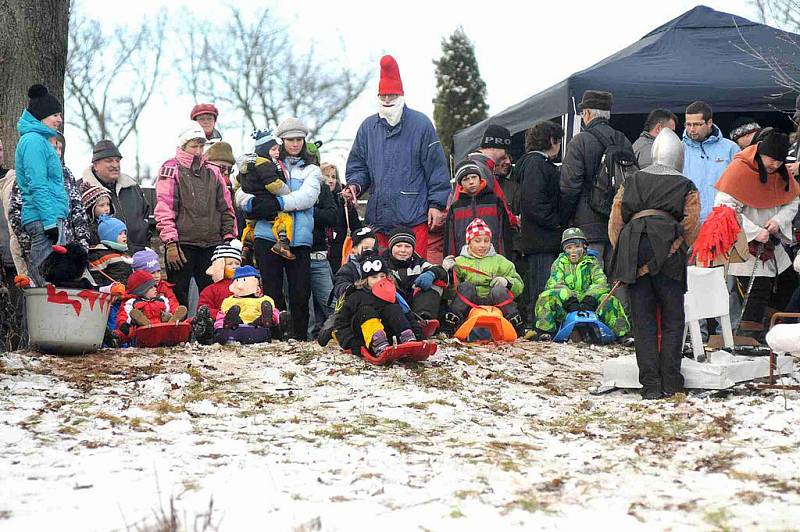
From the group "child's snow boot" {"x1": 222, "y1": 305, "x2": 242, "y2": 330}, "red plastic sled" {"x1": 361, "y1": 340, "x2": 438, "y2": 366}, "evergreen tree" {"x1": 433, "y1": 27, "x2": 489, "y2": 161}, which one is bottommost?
"red plastic sled" {"x1": 361, "y1": 340, "x2": 438, "y2": 366}

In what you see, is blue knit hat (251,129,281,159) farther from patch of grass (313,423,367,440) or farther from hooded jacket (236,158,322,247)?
patch of grass (313,423,367,440)

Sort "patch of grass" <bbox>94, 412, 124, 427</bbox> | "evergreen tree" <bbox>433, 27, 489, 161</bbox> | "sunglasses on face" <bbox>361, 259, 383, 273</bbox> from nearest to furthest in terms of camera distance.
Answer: "patch of grass" <bbox>94, 412, 124, 427</bbox>
"sunglasses on face" <bbox>361, 259, 383, 273</bbox>
"evergreen tree" <bbox>433, 27, 489, 161</bbox>

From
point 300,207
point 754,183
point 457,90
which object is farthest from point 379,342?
point 457,90

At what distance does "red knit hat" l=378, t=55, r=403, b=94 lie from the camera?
9.19 m

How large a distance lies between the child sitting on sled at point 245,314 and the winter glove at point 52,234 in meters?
1.50

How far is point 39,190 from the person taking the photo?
7.88m

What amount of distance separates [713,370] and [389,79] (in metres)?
4.09

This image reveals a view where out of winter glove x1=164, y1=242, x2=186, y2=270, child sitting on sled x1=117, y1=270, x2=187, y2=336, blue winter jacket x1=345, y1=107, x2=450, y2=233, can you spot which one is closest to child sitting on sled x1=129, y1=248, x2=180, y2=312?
child sitting on sled x1=117, y1=270, x2=187, y2=336

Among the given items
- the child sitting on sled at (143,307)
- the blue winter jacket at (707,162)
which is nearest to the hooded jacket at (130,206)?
the child sitting on sled at (143,307)

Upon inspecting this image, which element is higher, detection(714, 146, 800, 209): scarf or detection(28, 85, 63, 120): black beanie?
detection(28, 85, 63, 120): black beanie

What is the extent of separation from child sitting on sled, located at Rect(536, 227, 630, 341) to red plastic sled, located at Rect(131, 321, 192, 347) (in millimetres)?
3095

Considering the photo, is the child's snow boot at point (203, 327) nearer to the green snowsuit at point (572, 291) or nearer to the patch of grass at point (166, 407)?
the patch of grass at point (166, 407)

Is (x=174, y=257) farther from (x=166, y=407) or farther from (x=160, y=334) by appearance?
(x=166, y=407)

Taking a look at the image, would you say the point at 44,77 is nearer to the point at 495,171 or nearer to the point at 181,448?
the point at 495,171
